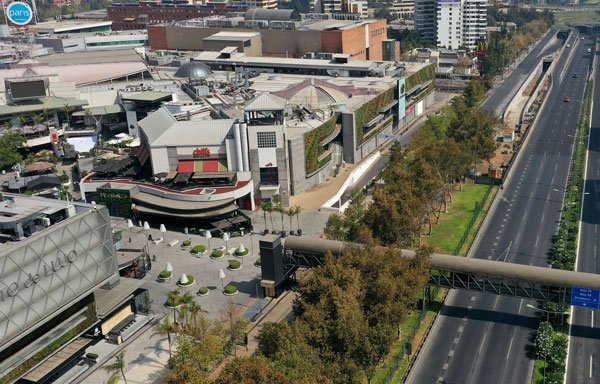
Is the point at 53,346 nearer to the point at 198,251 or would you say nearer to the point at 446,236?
the point at 198,251

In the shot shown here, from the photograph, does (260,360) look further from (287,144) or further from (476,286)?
(287,144)

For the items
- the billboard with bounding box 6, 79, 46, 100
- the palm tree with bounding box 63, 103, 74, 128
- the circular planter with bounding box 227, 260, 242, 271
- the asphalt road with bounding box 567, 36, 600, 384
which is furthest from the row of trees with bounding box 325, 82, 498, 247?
the billboard with bounding box 6, 79, 46, 100

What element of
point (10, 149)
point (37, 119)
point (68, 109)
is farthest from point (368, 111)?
point (10, 149)

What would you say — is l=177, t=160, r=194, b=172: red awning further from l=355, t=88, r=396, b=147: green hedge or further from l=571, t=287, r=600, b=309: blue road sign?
l=571, t=287, r=600, b=309: blue road sign

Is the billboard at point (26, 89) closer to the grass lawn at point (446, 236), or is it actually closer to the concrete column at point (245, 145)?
the concrete column at point (245, 145)

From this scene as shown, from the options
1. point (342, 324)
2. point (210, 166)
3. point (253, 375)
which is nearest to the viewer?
point (253, 375)

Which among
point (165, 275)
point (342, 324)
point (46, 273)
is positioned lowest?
point (165, 275)
